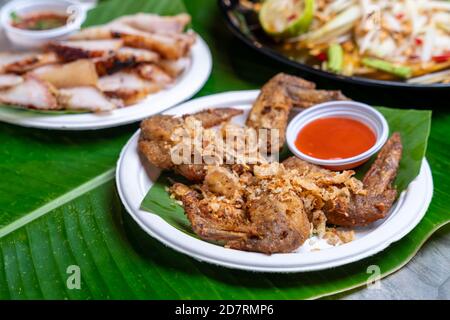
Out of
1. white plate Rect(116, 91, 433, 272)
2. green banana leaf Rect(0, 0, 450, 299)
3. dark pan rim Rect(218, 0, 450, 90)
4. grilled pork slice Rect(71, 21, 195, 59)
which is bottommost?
green banana leaf Rect(0, 0, 450, 299)

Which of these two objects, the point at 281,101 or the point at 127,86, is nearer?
the point at 281,101

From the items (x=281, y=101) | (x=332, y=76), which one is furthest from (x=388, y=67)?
(x=281, y=101)

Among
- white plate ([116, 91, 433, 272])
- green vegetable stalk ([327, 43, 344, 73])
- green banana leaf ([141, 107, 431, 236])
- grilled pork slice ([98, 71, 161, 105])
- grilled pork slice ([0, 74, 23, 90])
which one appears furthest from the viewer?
green vegetable stalk ([327, 43, 344, 73])

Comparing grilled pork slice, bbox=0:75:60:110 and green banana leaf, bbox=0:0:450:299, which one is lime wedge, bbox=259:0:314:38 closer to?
green banana leaf, bbox=0:0:450:299

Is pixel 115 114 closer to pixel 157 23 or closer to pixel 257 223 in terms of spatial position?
pixel 157 23

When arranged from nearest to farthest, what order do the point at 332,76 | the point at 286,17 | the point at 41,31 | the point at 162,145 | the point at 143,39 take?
the point at 162,145, the point at 332,76, the point at 143,39, the point at 41,31, the point at 286,17

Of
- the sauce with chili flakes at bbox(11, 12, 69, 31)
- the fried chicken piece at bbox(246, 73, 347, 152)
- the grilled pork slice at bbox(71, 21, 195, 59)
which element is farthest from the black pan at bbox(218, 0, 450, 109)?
the sauce with chili flakes at bbox(11, 12, 69, 31)

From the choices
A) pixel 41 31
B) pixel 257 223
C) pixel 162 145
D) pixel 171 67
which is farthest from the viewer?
pixel 41 31
